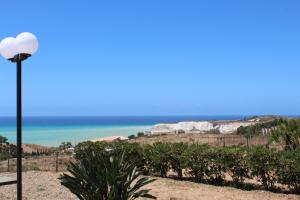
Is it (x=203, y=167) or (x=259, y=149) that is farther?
(x=203, y=167)

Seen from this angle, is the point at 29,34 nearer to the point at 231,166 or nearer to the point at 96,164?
the point at 96,164

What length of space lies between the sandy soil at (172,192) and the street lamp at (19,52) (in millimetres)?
3875

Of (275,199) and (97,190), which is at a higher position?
(97,190)

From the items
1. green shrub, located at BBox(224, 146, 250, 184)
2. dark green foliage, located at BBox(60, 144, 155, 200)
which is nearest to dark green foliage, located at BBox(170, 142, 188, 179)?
green shrub, located at BBox(224, 146, 250, 184)

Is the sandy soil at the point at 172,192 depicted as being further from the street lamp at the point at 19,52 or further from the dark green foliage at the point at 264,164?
the street lamp at the point at 19,52

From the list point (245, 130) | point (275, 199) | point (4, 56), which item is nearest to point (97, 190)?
point (4, 56)

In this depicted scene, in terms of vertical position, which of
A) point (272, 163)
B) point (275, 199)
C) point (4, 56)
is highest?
point (4, 56)

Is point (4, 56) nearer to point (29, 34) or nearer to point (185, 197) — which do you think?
point (29, 34)

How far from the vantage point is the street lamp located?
694 cm

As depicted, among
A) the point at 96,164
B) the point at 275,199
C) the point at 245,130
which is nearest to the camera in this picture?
the point at 96,164

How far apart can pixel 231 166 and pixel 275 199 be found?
2.07 meters

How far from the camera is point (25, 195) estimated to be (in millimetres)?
11117

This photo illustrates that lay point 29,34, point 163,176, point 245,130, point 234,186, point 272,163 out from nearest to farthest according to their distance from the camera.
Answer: point 29,34 < point 272,163 < point 234,186 < point 163,176 < point 245,130

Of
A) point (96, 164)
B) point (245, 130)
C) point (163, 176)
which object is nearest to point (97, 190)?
point (96, 164)
